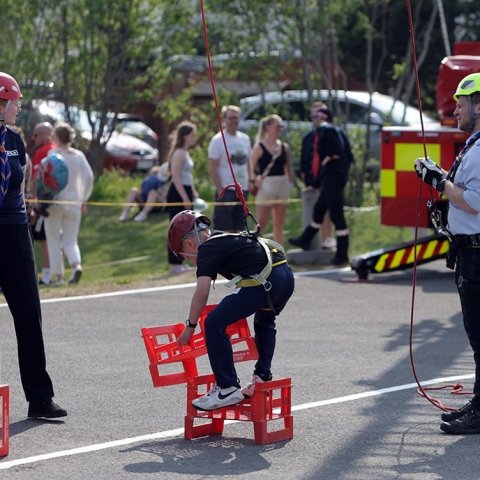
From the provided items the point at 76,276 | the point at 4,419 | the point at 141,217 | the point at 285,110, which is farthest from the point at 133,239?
the point at 4,419

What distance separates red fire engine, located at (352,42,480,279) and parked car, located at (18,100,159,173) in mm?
8898

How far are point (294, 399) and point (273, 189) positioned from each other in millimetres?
7407

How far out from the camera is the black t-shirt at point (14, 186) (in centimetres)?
762

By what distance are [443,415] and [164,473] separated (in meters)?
1.83

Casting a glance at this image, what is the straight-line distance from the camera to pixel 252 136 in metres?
21.0

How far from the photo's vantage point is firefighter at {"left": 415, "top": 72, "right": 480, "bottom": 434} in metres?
7.25

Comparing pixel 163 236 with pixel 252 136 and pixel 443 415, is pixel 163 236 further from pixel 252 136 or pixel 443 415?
pixel 443 415

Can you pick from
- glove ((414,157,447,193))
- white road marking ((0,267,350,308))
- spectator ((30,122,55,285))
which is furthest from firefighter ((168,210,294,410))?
spectator ((30,122,55,285))

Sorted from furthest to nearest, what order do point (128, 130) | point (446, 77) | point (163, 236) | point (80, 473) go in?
point (128, 130), point (163, 236), point (446, 77), point (80, 473)

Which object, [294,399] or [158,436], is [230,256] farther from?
[294,399]

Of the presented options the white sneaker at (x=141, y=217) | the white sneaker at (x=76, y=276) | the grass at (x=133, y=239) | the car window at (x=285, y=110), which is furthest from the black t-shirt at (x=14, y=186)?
the white sneaker at (x=141, y=217)

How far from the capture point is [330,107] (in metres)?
20.5

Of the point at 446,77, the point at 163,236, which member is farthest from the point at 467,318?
the point at 163,236

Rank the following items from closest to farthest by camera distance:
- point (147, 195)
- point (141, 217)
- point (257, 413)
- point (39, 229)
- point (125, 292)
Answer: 1. point (257, 413)
2. point (125, 292)
3. point (39, 229)
4. point (141, 217)
5. point (147, 195)
